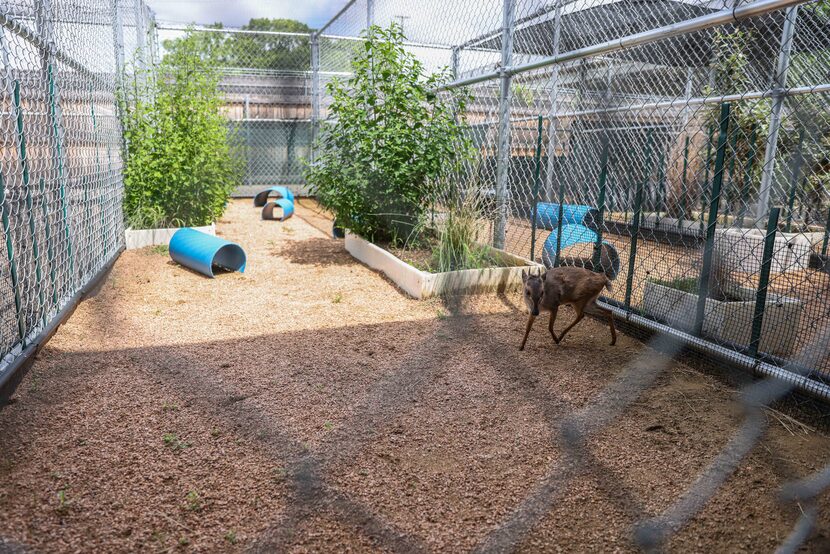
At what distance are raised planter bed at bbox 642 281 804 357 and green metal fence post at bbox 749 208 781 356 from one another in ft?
0.22

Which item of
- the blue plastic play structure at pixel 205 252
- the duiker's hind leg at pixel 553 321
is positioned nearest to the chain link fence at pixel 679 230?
the duiker's hind leg at pixel 553 321

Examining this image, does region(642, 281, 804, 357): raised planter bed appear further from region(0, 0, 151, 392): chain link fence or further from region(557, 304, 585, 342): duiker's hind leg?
region(0, 0, 151, 392): chain link fence

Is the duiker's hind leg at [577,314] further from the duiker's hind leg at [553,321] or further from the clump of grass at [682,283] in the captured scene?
the clump of grass at [682,283]

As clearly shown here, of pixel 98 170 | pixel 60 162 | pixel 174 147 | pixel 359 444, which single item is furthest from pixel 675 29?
pixel 174 147

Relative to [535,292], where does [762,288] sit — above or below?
above

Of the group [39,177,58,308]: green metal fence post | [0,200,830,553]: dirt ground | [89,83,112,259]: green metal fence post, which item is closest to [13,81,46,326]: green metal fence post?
[39,177,58,308]: green metal fence post

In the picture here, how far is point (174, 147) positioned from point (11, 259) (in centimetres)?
433

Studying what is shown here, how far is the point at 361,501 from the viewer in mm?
2146

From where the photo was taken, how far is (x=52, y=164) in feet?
12.9

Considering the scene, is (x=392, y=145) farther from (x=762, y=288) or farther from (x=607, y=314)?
(x=762, y=288)

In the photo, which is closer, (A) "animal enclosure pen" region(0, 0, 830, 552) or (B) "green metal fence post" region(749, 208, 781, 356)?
(A) "animal enclosure pen" region(0, 0, 830, 552)

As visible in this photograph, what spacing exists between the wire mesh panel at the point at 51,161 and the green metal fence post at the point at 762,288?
3.70 metres

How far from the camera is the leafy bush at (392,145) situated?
5754mm

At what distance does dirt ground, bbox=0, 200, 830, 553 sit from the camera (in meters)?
1.99
